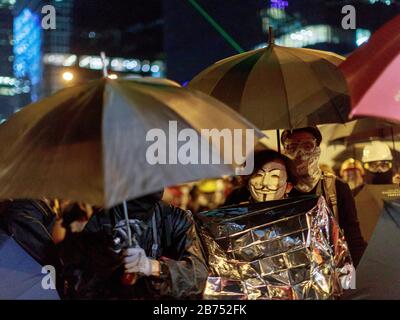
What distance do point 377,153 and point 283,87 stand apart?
4.39 meters

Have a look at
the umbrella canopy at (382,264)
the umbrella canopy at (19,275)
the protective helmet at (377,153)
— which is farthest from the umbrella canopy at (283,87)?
the protective helmet at (377,153)

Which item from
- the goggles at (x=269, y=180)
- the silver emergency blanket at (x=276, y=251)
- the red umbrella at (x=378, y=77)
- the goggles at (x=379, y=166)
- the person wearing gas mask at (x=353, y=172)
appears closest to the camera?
the red umbrella at (x=378, y=77)

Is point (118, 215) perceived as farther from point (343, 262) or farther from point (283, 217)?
point (343, 262)

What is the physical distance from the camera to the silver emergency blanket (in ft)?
11.8

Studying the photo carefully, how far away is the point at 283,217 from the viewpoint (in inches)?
149

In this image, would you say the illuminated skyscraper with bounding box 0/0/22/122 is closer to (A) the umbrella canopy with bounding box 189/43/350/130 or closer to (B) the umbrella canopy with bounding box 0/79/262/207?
(A) the umbrella canopy with bounding box 189/43/350/130

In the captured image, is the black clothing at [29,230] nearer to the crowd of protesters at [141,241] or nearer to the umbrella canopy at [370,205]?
the crowd of protesters at [141,241]

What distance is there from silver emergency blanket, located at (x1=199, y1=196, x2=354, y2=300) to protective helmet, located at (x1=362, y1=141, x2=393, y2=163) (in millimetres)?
4786

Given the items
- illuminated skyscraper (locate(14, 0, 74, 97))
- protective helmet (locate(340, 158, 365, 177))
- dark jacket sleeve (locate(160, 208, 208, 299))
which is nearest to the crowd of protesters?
dark jacket sleeve (locate(160, 208, 208, 299))

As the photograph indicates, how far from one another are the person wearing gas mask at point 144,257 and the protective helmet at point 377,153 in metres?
5.53

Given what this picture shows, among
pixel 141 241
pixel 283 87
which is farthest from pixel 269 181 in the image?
pixel 141 241

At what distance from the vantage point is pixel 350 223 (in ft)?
14.4

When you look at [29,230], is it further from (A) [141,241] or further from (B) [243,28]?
(B) [243,28]

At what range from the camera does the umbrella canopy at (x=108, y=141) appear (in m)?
2.59
